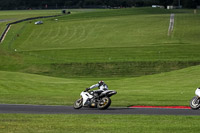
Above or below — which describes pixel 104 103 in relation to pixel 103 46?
above

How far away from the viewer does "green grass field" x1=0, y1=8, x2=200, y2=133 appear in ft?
63.5

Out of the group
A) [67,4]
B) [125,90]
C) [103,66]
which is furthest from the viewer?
[67,4]

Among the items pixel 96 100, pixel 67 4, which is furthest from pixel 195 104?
pixel 67 4

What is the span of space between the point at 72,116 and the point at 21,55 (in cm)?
4915

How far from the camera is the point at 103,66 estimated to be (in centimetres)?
6003

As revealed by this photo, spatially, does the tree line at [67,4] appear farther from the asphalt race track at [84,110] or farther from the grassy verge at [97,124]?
the grassy verge at [97,124]

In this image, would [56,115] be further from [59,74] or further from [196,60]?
[196,60]

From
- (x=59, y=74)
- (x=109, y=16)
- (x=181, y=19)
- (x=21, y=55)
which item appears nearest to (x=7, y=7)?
(x=109, y=16)

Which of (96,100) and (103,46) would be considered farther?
(103,46)

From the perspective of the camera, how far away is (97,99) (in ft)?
78.8

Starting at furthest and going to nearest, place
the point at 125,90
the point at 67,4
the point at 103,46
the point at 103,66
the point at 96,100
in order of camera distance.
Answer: the point at 67,4, the point at 103,46, the point at 103,66, the point at 125,90, the point at 96,100

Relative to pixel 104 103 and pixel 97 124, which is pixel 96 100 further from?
pixel 97 124

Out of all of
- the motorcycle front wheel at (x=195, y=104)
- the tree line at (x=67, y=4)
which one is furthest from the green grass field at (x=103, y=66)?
the tree line at (x=67, y=4)

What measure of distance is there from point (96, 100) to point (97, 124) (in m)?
5.53
